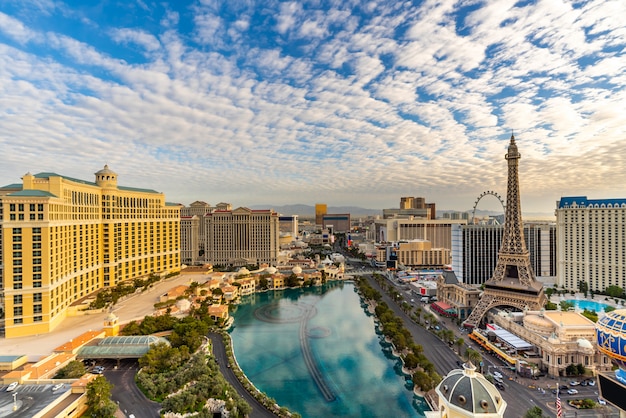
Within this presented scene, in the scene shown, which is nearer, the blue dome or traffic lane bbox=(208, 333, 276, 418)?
the blue dome

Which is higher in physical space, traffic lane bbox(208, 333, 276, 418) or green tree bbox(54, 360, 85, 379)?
green tree bbox(54, 360, 85, 379)

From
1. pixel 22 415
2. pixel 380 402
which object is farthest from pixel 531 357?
pixel 22 415

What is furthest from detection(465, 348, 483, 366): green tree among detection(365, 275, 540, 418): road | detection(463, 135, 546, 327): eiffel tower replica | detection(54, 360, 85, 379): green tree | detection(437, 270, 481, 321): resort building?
detection(54, 360, 85, 379): green tree

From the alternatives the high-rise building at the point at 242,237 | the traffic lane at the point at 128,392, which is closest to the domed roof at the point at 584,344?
the traffic lane at the point at 128,392

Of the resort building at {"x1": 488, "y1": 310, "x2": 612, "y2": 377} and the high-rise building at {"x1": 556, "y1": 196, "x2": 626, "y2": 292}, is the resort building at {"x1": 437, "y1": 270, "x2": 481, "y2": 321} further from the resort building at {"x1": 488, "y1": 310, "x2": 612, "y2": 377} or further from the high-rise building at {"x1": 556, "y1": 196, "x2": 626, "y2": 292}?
the high-rise building at {"x1": 556, "y1": 196, "x2": 626, "y2": 292}

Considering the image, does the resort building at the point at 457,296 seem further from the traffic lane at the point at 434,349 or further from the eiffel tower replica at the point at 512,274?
the traffic lane at the point at 434,349

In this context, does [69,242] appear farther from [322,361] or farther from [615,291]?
[615,291]

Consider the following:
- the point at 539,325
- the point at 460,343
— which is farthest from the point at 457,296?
the point at 460,343
